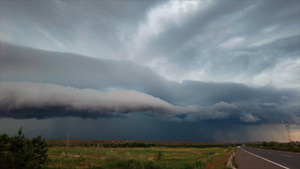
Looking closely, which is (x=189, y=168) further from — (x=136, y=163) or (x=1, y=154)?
(x=1, y=154)

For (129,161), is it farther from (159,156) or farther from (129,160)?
(159,156)

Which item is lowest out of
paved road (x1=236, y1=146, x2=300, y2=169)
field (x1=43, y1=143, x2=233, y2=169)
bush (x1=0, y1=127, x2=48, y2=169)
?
field (x1=43, y1=143, x2=233, y2=169)

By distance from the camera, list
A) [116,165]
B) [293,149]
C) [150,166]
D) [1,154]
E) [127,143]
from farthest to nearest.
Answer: [127,143] < [293,149] < [116,165] < [150,166] < [1,154]

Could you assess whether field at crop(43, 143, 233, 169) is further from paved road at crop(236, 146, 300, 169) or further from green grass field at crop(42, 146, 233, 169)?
→ paved road at crop(236, 146, 300, 169)

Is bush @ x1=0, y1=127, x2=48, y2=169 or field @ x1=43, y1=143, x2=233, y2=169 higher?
bush @ x1=0, y1=127, x2=48, y2=169

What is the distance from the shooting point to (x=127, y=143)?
325 ft

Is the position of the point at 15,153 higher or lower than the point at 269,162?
higher

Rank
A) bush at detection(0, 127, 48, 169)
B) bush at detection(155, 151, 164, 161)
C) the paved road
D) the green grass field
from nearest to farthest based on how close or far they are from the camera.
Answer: bush at detection(0, 127, 48, 169) < the paved road < the green grass field < bush at detection(155, 151, 164, 161)

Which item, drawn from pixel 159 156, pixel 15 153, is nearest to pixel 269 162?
pixel 159 156

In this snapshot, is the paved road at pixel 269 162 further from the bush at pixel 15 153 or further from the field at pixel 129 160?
the bush at pixel 15 153

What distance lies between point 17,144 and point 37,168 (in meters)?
2.98

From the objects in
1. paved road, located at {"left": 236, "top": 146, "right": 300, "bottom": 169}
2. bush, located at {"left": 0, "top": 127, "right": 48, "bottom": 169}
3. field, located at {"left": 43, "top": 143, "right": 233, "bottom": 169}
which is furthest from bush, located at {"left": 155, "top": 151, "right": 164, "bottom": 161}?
bush, located at {"left": 0, "top": 127, "right": 48, "bottom": 169}

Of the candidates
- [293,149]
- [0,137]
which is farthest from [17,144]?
[293,149]

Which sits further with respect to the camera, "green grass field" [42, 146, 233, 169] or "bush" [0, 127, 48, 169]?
"green grass field" [42, 146, 233, 169]
